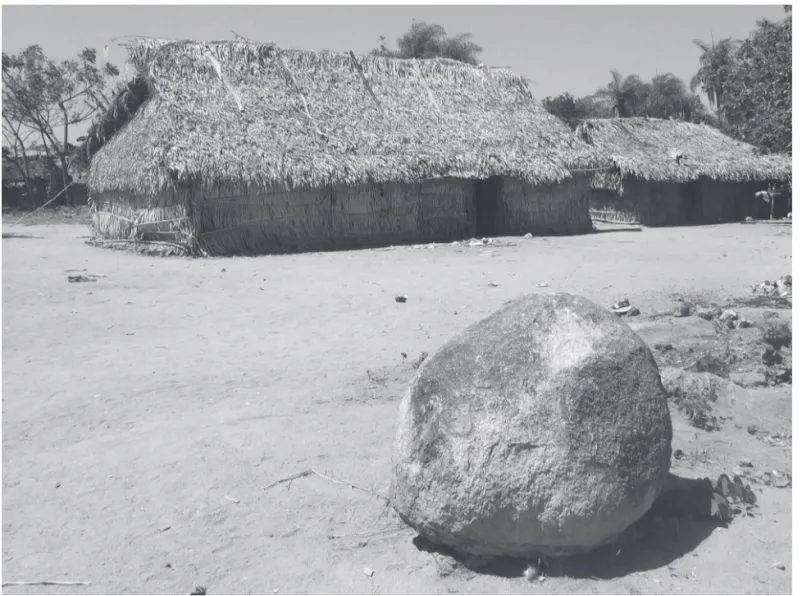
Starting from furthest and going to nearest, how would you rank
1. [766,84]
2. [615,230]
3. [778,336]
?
[615,230]
[766,84]
[778,336]

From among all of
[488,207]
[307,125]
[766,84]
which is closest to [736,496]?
[766,84]

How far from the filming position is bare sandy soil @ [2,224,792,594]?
3.34m

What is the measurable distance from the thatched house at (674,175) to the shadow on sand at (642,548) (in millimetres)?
18249

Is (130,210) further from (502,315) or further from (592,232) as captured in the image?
(502,315)

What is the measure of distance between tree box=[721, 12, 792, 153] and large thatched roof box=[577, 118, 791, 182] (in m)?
5.17

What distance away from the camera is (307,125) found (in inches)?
618

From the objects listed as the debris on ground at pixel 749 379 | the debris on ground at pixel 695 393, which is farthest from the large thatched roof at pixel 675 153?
the debris on ground at pixel 695 393

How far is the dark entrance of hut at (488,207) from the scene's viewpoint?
1777 centimetres

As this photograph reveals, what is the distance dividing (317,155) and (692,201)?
1269 centimetres

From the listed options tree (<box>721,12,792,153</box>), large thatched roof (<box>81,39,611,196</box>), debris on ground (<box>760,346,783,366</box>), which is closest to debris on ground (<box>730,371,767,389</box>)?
debris on ground (<box>760,346,783,366</box>)

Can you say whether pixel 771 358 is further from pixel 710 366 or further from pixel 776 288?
pixel 776 288

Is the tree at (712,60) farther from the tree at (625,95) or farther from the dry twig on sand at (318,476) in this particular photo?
the dry twig on sand at (318,476)

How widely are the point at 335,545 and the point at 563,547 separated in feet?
3.42

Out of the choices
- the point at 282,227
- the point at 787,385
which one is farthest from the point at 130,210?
the point at 787,385
